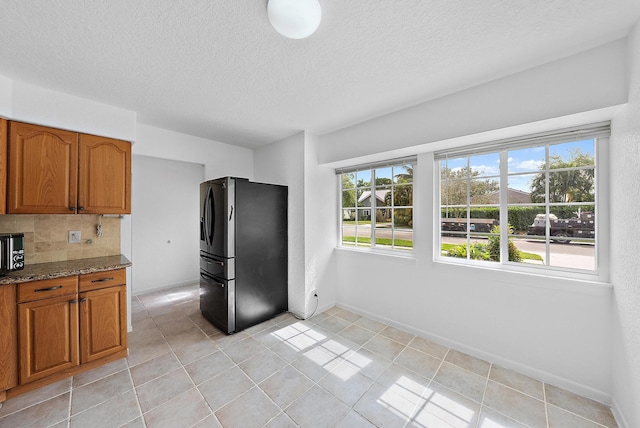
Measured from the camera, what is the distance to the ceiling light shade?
3.90ft

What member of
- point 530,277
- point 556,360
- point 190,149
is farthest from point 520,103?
point 190,149

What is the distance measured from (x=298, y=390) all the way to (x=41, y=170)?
9.39 feet

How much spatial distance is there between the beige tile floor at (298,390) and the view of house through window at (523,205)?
1044 millimetres

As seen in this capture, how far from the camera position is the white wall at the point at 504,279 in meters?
1.69

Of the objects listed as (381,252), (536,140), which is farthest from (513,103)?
(381,252)

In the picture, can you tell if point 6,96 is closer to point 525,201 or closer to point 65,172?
point 65,172

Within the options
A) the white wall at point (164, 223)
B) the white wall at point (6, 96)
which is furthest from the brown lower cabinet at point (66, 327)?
the white wall at point (164, 223)

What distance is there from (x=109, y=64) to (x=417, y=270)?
3314 mm

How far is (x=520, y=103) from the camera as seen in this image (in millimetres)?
1861

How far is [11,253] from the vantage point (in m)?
1.93

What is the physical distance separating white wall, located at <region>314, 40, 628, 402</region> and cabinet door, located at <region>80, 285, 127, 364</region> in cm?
273

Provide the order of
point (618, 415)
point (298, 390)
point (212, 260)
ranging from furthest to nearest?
point (212, 260), point (298, 390), point (618, 415)

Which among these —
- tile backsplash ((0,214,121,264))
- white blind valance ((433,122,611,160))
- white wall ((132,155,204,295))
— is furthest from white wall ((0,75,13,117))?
white blind valance ((433,122,611,160))

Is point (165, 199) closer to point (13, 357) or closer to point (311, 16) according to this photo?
point (13, 357)
